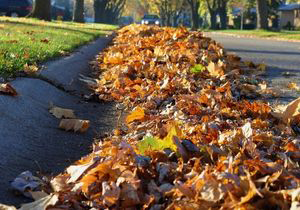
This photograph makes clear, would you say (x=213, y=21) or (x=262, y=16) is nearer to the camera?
(x=262, y=16)

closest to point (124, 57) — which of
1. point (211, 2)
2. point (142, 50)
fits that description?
point (142, 50)

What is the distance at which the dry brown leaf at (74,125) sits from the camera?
18.5 ft

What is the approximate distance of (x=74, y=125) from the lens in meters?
5.68

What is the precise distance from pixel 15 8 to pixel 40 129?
35.2 m

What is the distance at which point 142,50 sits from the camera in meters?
11.0

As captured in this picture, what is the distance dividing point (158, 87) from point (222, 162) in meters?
3.94

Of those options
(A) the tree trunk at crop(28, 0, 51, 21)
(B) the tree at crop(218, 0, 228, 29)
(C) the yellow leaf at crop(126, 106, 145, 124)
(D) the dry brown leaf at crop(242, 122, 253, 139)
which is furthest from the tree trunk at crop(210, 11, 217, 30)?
(D) the dry brown leaf at crop(242, 122, 253, 139)

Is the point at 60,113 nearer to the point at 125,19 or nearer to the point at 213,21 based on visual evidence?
the point at 213,21

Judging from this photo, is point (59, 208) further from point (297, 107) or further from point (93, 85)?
point (93, 85)

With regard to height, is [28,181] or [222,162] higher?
[222,162]

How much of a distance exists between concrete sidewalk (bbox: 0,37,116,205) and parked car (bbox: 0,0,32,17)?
3231 centimetres

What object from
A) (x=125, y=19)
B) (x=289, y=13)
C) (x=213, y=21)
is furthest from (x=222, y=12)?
(x=125, y=19)

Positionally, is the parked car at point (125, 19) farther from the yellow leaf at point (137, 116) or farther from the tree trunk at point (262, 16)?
the yellow leaf at point (137, 116)

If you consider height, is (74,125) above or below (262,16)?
below
